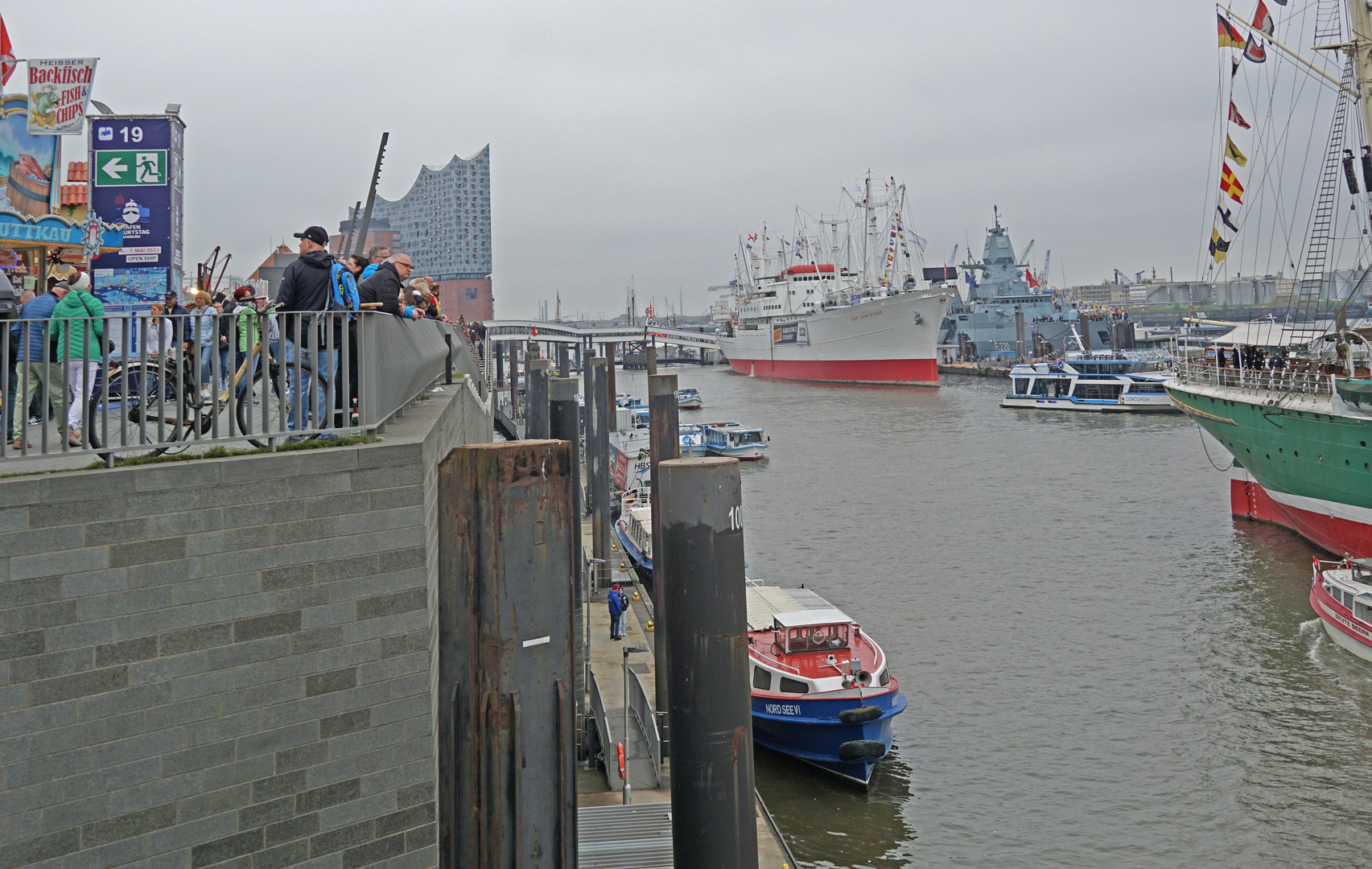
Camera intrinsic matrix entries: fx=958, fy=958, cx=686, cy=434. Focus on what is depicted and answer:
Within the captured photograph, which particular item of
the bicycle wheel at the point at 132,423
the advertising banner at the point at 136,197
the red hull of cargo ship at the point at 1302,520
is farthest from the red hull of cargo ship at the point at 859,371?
the bicycle wheel at the point at 132,423

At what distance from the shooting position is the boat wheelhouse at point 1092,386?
62125 millimetres

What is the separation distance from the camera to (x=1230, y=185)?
Answer: 97.0 ft

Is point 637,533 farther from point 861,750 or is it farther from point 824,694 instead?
point 861,750

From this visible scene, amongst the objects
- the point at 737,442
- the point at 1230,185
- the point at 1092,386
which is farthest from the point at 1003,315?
the point at 1230,185

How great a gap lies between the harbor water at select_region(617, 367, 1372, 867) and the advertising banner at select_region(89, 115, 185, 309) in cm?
1678

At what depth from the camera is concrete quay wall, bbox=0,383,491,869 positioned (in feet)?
12.3

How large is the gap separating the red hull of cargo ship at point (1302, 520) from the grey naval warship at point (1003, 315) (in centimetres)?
7713

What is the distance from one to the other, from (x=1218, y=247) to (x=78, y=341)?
33.8 m

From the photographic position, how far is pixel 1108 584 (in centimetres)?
2236

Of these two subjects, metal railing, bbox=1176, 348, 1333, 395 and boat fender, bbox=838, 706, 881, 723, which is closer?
boat fender, bbox=838, 706, 881, 723

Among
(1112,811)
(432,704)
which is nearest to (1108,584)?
(1112,811)

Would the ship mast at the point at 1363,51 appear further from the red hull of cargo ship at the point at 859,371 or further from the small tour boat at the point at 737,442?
the red hull of cargo ship at the point at 859,371

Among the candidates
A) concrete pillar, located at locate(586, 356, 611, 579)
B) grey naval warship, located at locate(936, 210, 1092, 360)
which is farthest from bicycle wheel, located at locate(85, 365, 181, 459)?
grey naval warship, located at locate(936, 210, 1092, 360)

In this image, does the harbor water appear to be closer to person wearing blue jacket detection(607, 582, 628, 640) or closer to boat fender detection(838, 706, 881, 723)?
boat fender detection(838, 706, 881, 723)
